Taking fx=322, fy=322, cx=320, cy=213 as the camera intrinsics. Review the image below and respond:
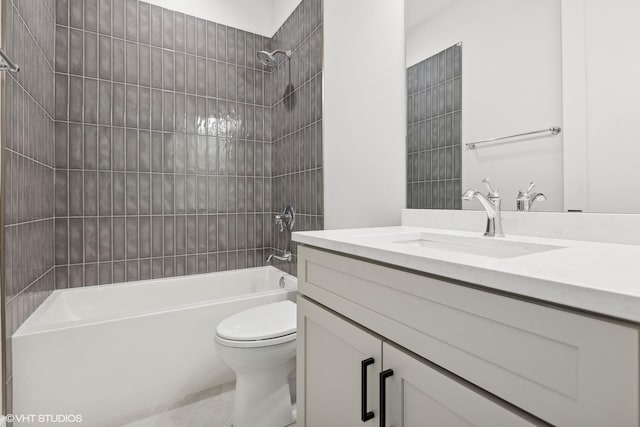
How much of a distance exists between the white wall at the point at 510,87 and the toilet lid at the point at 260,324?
95 centimetres

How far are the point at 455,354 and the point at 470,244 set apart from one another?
572 mm

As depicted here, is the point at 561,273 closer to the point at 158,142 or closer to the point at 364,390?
the point at 364,390

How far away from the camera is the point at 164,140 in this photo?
2.14 metres

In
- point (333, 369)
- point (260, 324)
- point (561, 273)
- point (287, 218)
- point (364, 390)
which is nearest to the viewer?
point (561, 273)

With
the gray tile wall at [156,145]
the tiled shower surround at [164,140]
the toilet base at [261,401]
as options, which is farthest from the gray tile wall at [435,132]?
the gray tile wall at [156,145]

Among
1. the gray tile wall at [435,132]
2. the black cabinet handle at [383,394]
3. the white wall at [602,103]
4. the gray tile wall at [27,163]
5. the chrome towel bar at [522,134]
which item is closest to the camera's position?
the black cabinet handle at [383,394]

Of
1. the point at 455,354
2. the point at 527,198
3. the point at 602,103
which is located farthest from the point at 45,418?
the point at 602,103

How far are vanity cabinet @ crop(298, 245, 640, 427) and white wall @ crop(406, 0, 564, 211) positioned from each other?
2.43 feet

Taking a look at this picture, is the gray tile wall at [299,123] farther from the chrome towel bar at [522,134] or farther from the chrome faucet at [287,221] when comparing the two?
the chrome towel bar at [522,134]

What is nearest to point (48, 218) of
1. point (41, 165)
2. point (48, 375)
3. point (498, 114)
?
point (41, 165)

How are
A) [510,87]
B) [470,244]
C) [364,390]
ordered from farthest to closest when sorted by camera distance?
[510,87] → [470,244] → [364,390]

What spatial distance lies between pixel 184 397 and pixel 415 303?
1.47 metres

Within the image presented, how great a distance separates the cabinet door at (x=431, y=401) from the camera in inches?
21.5

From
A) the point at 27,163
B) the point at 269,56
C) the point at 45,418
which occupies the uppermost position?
the point at 269,56
